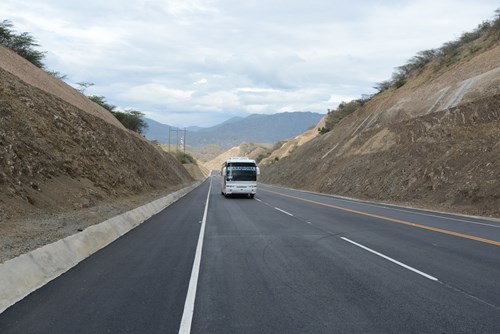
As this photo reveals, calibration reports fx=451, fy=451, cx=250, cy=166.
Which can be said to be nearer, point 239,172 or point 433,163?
point 433,163

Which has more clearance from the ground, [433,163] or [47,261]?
[433,163]

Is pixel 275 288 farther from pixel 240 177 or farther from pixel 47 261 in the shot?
pixel 240 177

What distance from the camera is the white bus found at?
3406 cm

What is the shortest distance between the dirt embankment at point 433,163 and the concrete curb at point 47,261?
1809 cm

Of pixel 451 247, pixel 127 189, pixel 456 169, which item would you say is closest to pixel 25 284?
pixel 451 247

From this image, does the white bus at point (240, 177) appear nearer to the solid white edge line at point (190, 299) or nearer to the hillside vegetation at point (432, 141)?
the hillside vegetation at point (432, 141)

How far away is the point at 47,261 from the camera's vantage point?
27.5ft

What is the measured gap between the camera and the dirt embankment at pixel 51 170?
41.8ft

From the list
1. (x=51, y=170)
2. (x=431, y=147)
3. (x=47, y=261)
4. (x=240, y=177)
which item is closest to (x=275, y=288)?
(x=47, y=261)

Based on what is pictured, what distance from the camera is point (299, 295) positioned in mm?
6680

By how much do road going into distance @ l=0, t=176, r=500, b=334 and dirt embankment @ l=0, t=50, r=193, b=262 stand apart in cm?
225

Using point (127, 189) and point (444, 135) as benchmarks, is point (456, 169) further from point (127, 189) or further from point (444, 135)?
point (127, 189)

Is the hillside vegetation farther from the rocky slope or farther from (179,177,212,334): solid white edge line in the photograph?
(179,177,212,334): solid white edge line

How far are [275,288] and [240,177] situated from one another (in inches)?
1073
